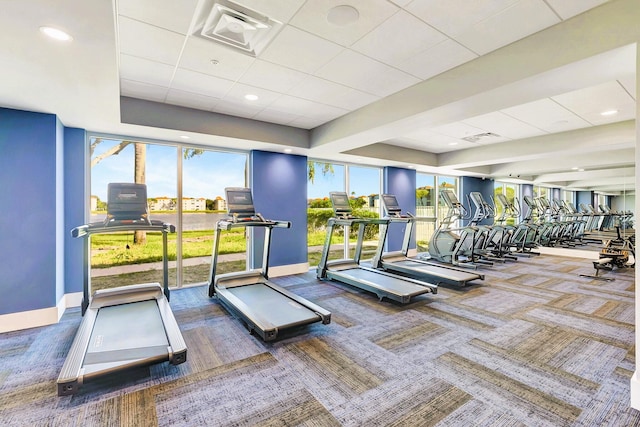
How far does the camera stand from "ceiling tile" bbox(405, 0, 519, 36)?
2287 mm

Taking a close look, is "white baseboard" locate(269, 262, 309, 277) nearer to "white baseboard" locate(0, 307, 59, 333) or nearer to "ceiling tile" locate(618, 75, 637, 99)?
"white baseboard" locate(0, 307, 59, 333)

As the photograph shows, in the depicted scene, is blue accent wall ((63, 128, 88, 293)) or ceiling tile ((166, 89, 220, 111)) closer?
ceiling tile ((166, 89, 220, 111))

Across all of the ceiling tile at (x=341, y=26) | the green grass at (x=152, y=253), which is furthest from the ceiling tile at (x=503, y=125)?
the green grass at (x=152, y=253)

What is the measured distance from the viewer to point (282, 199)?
627cm

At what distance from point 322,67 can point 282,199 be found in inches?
131

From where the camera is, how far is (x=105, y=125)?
4250 mm

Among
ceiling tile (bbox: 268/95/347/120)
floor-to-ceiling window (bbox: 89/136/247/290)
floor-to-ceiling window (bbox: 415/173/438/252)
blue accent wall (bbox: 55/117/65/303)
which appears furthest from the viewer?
floor-to-ceiling window (bbox: 415/173/438/252)

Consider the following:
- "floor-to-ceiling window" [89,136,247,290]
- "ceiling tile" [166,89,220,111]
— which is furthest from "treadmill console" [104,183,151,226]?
"ceiling tile" [166,89,220,111]

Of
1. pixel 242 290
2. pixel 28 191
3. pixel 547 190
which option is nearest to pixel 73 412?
pixel 242 290

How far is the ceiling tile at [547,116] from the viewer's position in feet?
14.8

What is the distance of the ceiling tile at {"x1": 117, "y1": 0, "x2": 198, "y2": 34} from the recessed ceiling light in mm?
464

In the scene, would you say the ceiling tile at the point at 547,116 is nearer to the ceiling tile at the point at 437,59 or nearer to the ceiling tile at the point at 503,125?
the ceiling tile at the point at 503,125

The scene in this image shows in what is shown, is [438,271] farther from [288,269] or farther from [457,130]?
[288,269]

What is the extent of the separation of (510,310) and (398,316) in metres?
1.59
